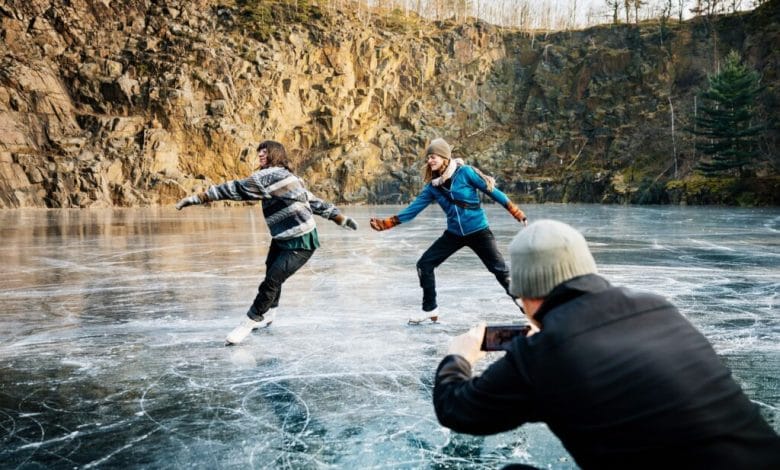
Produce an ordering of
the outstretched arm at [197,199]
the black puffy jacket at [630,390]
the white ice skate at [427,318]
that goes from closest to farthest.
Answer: the black puffy jacket at [630,390] → the outstretched arm at [197,199] → the white ice skate at [427,318]

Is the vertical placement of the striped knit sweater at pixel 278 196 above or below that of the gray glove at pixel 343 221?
above

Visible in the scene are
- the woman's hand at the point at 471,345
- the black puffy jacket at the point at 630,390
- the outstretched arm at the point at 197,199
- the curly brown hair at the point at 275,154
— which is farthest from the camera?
the curly brown hair at the point at 275,154

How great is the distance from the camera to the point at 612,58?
58531 millimetres

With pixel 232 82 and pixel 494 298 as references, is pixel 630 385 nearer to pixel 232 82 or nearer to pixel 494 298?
pixel 494 298

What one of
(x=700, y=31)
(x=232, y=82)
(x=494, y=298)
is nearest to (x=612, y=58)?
(x=700, y=31)

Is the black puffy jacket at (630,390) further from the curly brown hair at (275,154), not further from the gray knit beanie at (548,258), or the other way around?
the curly brown hair at (275,154)

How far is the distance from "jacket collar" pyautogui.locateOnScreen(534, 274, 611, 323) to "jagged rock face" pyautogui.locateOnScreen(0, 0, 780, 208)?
4550 centimetres

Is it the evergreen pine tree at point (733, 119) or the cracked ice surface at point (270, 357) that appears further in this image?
the evergreen pine tree at point (733, 119)

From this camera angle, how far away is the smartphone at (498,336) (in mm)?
1954

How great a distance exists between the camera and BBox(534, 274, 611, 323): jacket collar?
62.0 inches

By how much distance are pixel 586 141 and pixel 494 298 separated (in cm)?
5287

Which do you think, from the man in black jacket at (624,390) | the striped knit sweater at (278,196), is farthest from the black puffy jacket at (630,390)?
the striped knit sweater at (278,196)

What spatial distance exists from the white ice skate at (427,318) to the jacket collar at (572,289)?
4207mm

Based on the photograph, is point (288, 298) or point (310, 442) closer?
point (310, 442)
